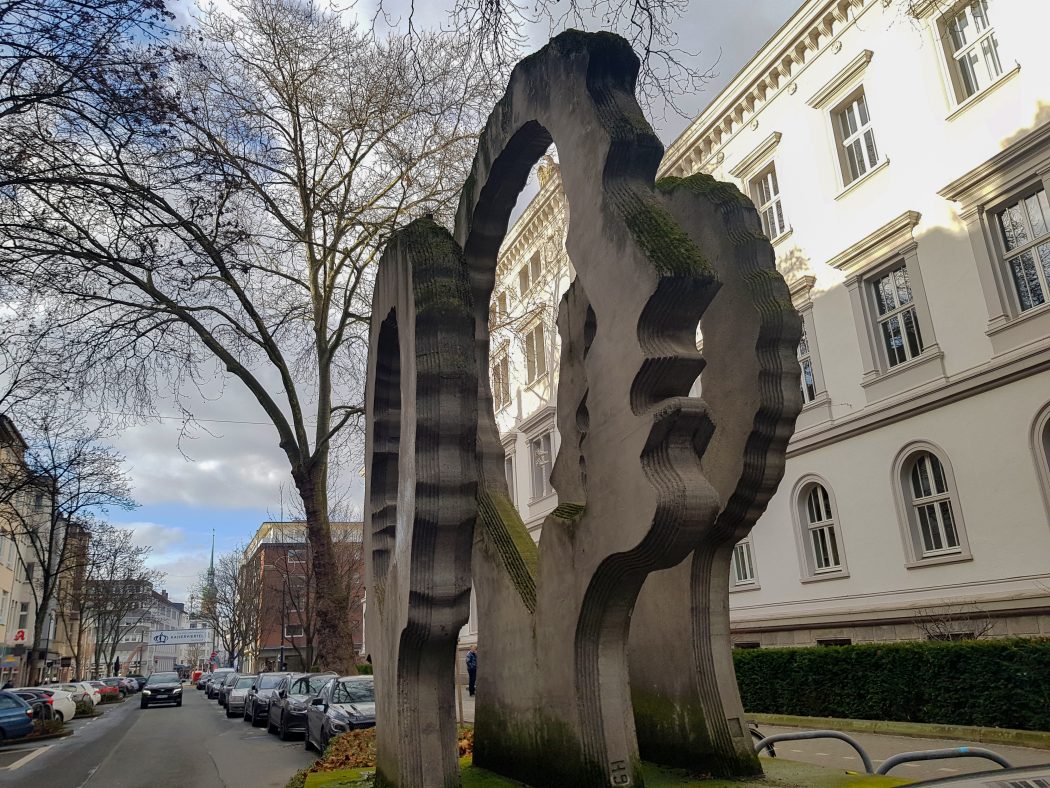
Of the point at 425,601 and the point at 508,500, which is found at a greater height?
the point at 508,500

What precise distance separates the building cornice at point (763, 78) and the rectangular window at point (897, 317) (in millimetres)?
5829

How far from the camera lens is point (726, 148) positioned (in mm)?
23922

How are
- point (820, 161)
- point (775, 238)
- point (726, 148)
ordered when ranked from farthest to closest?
point (726, 148) < point (775, 238) < point (820, 161)

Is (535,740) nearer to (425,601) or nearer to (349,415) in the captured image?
(425,601)

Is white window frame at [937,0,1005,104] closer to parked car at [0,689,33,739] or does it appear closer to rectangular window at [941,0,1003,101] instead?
rectangular window at [941,0,1003,101]

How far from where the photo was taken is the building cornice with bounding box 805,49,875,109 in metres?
18.6

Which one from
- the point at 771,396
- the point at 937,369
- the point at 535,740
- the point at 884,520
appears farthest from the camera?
the point at 884,520

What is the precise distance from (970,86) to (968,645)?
37.8ft

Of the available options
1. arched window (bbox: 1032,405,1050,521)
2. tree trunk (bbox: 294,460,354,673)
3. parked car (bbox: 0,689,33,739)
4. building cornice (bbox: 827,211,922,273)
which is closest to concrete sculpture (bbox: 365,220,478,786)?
arched window (bbox: 1032,405,1050,521)

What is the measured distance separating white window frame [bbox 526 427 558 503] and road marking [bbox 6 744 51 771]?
18372 mm

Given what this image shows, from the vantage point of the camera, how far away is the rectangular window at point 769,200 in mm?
22016

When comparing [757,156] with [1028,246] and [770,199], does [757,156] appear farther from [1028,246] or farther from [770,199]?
[1028,246]

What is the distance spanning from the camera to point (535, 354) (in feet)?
109

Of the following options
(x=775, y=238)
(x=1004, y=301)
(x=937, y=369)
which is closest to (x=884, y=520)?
(x=937, y=369)
